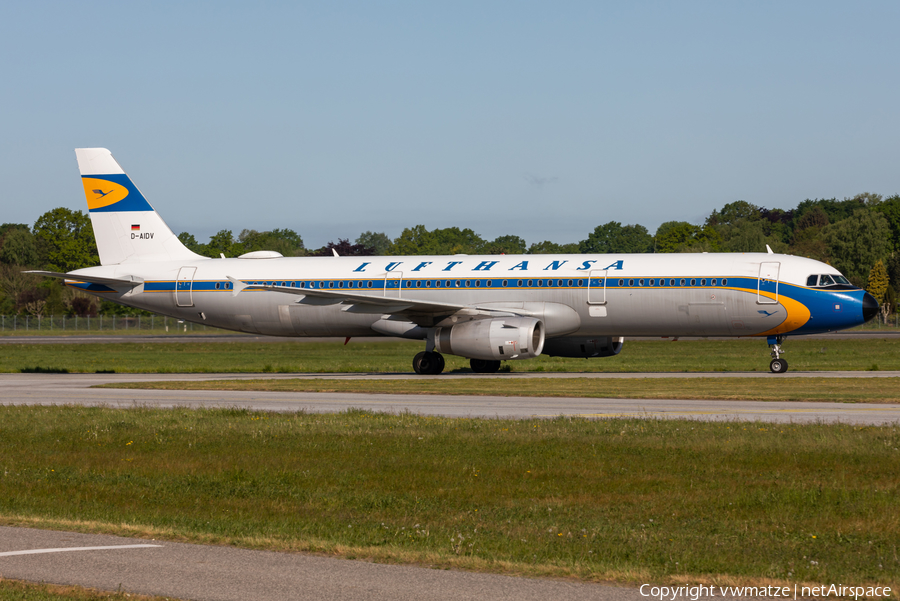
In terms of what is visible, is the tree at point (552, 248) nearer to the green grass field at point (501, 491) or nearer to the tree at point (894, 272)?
the tree at point (894, 272)

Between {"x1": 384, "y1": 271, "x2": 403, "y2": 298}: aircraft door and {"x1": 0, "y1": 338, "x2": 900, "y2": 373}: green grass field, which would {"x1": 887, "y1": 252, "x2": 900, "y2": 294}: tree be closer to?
{"x1": 0, "y1": 338, "x2": 900, "y2": 373}: green grass field

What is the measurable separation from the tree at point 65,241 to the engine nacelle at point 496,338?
403 ft

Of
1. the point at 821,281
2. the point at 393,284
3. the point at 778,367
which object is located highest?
the point at 821,281

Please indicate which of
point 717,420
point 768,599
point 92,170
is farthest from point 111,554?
point 92,170

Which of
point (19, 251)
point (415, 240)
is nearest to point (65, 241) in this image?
point (19, 251)

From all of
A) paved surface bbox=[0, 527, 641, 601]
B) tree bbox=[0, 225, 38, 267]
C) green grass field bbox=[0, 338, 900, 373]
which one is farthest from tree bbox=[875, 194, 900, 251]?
paved surface bbox=[0, 527, 641, 601]

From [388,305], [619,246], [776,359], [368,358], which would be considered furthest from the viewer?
[619,246]

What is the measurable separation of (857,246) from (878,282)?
38.0 ft

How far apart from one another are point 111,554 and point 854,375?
29439 millimetres

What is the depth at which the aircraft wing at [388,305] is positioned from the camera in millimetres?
35438

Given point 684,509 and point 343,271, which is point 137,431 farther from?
point 343,271

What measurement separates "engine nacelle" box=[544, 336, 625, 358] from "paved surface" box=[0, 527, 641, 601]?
29332 millimetres

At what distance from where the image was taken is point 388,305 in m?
36.0

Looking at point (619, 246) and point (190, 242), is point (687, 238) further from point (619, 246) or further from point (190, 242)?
point (190, 242)
